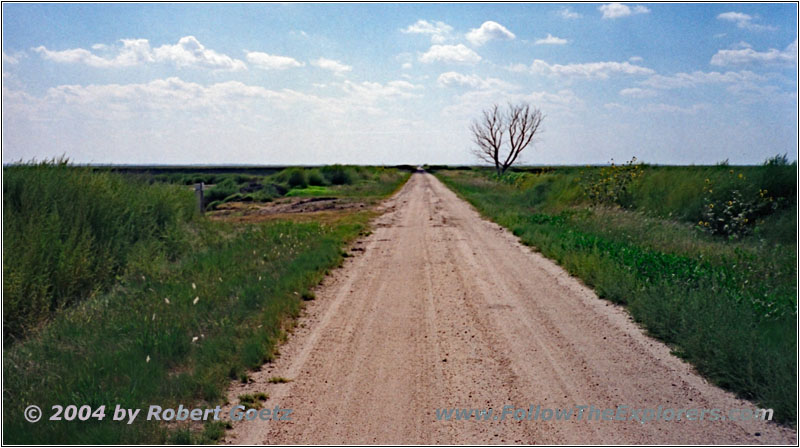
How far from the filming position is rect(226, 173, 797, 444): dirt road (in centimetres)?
458

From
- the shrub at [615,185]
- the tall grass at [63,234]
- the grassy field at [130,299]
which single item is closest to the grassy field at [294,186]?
the shrub at [615,185]

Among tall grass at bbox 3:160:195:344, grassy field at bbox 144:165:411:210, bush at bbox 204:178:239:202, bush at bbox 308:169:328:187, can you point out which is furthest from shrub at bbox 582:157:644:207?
bush at bbox 308:169:328:187

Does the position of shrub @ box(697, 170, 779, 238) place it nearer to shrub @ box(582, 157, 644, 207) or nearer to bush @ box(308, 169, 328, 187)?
shrub @ box(582, 157, 644, 207)

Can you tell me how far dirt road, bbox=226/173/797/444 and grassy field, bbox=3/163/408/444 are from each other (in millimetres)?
623

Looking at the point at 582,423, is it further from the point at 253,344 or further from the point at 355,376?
the point at 253,344

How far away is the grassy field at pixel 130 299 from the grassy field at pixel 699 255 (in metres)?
4.51

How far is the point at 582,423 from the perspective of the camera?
471cm

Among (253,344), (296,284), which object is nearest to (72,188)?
(296,284)

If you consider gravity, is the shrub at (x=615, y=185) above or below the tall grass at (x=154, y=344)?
above

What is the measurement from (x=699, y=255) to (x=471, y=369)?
7.44 metres

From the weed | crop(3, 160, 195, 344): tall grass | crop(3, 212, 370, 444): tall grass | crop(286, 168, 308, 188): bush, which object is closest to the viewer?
crop(3, 212, 370, 444): tall grass

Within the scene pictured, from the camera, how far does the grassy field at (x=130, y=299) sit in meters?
5.25

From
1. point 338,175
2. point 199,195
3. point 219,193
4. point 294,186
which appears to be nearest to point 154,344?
point 199,195

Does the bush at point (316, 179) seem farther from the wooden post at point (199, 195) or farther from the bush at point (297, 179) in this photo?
the wooden post at point (199, 195)
